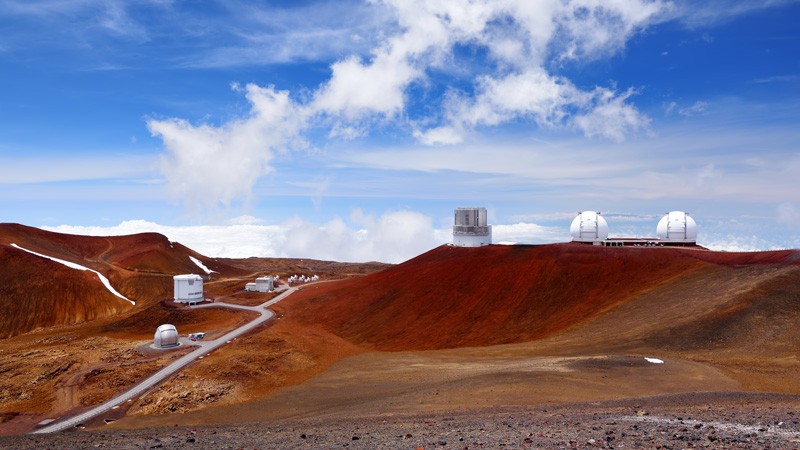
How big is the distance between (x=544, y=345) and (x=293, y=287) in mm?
57395

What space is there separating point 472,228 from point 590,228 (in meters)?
16.9

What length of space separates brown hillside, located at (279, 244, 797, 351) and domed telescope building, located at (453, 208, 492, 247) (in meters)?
2.76

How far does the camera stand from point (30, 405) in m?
36.1

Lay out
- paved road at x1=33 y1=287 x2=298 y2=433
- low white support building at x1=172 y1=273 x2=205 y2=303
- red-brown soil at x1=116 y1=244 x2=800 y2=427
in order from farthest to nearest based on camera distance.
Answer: low white support building at x1=172 y1=273 x2=205 y2=303
paved road at x1=33 y1=287 x2=298 y2=433
red-brown soil at x1=116 y1=244 x2=800 y2=427

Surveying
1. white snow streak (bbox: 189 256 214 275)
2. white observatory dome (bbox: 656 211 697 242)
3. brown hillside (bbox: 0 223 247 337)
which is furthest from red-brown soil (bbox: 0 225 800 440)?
white snow streak (bbox: 189 256 214 275)

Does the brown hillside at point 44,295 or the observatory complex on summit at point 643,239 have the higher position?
the observatory complex on summit at point 643,239

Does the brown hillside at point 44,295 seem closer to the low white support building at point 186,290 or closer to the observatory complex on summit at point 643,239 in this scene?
the low white support building at point 186,290

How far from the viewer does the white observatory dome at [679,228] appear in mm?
63006

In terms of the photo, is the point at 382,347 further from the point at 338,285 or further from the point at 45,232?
the point at 45,232

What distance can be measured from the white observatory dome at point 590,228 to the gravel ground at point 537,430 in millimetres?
43383

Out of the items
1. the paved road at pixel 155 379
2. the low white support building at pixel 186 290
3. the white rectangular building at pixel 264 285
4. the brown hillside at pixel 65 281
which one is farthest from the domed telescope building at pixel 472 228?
the brown hillside at pixel 65 281

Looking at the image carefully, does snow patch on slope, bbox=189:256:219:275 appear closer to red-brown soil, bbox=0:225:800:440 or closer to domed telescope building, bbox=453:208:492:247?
red-brown soil, bbox=0:225:800:440

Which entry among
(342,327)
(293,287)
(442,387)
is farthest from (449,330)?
(293,287)

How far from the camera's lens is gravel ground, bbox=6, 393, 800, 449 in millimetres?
14656
